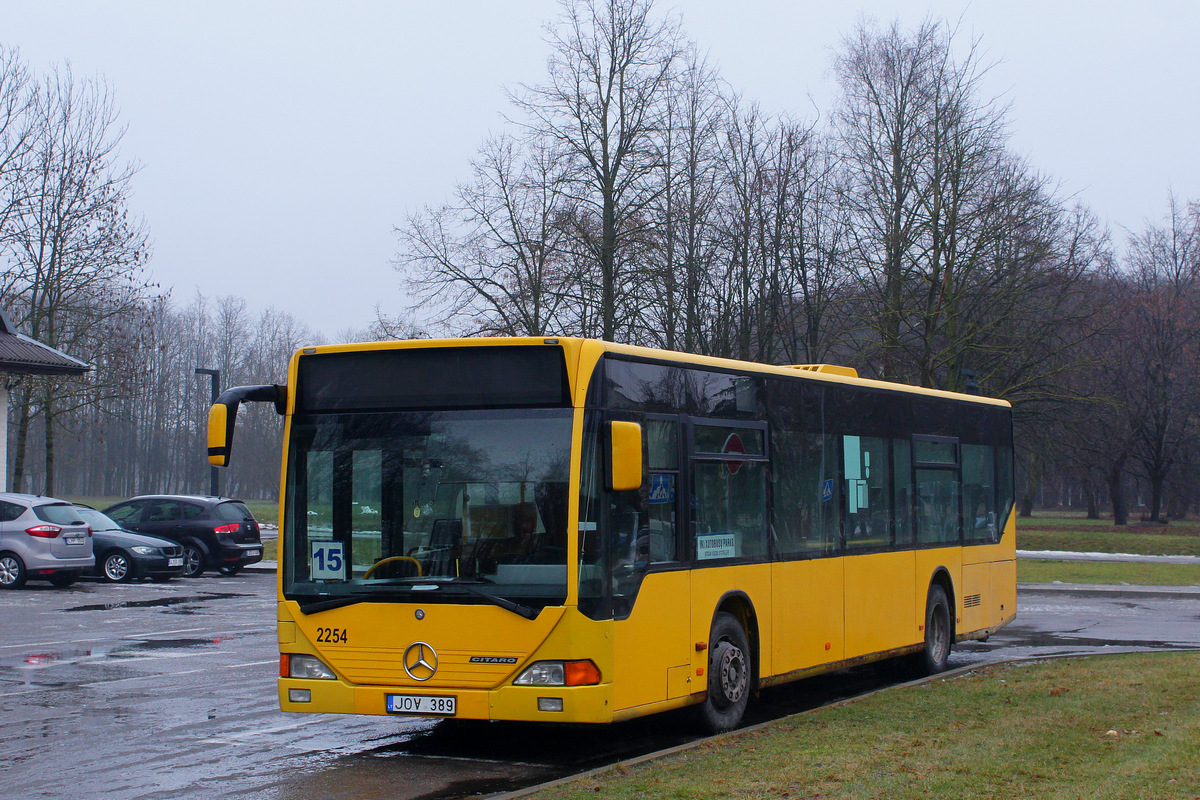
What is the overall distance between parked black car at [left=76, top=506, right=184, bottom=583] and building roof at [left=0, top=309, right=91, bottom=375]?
5.36 metres

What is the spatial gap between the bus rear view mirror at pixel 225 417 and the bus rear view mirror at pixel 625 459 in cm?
226

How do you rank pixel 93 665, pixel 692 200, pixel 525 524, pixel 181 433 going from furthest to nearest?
1. pixel 181 433
2. pixel 692 200
3. pixel 93 665
4. pixel 525 524

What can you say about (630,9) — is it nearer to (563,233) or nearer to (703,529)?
(563,233)

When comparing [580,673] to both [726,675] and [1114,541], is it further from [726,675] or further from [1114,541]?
[1114,541]

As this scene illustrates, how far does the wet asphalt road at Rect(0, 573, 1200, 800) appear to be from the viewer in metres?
7.68

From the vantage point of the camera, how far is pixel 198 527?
2706cm

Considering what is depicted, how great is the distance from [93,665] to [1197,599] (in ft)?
65.0

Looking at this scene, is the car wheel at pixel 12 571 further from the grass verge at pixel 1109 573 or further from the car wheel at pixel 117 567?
the grass verge at pixel 1109 573

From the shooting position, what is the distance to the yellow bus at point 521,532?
7.89m

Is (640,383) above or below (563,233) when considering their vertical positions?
below

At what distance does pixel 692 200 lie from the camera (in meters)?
35.8

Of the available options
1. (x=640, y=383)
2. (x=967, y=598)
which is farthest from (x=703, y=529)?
(x=967, y=598)

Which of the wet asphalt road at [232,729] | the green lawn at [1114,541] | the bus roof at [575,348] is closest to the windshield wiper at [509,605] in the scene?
the wet asphalt road at [232,729]

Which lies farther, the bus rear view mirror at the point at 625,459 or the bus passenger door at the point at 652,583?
the bus passenger door at the point at 652,583
